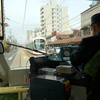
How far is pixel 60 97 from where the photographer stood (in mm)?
991

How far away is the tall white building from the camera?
8.08 feet

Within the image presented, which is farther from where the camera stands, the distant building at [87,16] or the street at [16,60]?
the street at [16,60]

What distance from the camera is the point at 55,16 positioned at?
2.56 metres

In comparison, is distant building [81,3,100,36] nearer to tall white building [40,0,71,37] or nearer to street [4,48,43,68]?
tall white building [40,0,71,37]

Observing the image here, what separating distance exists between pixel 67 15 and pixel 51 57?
4.07ft

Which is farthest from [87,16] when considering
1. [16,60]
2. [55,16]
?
[16,60]

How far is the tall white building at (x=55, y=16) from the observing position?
246 cm

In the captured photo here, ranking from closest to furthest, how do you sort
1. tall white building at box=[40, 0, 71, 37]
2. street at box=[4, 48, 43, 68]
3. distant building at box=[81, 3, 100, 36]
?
distant building at box=[81, 3, 100, 36], tall white building at box=[40, 0, 71, 37], street at box=[4, 48, 43, 68]

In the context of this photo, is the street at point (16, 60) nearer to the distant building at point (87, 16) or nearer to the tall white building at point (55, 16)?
the tall white building at point (55, 16)

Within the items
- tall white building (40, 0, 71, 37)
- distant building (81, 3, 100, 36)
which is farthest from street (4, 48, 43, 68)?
distant building (81, 3, 100, 36)

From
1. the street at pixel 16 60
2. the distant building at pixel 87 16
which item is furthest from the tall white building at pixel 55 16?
the street at pixel 16 60

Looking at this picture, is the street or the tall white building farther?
the street

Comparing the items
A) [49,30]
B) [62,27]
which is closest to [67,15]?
[62,27]

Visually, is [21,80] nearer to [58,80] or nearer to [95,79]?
[58,80]
